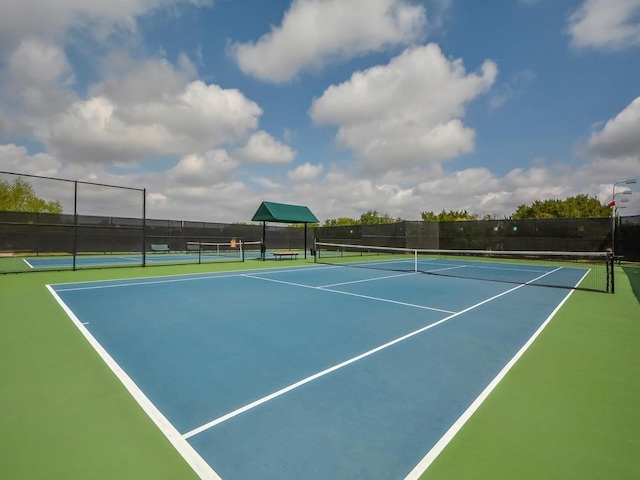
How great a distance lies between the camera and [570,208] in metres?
43.8

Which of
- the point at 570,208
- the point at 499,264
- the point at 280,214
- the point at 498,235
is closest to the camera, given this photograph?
the point at 499,264

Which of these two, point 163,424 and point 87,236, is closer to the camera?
point 163,424

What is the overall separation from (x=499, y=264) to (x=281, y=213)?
14.8 meters

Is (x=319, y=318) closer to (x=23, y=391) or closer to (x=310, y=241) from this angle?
(x=23, y=391)

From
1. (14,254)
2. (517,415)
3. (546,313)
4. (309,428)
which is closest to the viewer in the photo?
(309,428)

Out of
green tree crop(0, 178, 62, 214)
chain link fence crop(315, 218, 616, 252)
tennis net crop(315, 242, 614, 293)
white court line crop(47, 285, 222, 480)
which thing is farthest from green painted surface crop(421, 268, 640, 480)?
green tree crop(0, 178, 62, 214)

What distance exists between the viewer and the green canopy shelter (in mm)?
22219

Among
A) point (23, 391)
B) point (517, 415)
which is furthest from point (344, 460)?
point (23, 391)

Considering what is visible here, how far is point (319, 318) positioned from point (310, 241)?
31.3 m

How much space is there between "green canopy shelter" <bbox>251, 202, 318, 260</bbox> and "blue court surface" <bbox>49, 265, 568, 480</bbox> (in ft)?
43.1

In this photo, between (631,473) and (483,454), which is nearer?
(631,473)

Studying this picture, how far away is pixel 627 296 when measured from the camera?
10125 millimetres

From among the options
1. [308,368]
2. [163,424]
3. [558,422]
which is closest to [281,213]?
[308,368]

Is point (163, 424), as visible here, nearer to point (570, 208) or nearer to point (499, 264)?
point (499, 264)
